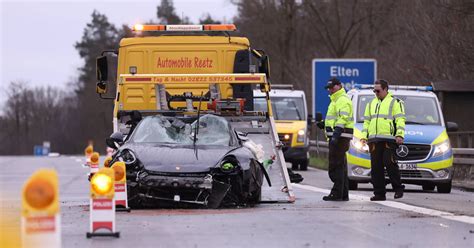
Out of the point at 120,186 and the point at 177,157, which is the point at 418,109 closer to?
the point at 177,157

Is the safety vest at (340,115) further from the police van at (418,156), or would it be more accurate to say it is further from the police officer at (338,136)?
the police van at (418,156)

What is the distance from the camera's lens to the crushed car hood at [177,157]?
13008 millimetres

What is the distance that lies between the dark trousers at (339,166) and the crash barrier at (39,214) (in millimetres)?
9739

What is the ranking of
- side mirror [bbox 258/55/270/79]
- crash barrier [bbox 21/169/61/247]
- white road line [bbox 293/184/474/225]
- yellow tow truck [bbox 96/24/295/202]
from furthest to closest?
side mirror [bbox 258/55/270/79], yellow tow truck [bbox 96/24/295/202], white road line [bbox 293/184/474/225], crash barrier [bbox 21/169/61/247]

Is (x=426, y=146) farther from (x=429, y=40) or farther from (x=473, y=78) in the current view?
(x=429, y=40)

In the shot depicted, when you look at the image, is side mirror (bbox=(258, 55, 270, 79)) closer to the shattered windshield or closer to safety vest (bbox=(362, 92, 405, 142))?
safety vest (bbox=(362, 92, 405, 142))

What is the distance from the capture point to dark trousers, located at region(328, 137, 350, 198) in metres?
15.4

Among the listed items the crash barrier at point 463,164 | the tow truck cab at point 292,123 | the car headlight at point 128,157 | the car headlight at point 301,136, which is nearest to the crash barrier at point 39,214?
the car headlight at point 128,157

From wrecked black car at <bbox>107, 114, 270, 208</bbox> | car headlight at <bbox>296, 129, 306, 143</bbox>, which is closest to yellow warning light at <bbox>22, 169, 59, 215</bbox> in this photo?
wrecked black car at <bbox>107, 114, 270, 208</bbox>

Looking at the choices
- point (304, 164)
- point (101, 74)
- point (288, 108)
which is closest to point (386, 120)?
point (101, 74)

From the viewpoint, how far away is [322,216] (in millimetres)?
12320

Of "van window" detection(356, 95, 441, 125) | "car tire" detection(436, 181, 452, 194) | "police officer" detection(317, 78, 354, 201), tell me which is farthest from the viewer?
"van window" detection(356, 95, 441, 125)

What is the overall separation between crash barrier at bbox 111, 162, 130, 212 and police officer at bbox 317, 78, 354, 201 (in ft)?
12.7

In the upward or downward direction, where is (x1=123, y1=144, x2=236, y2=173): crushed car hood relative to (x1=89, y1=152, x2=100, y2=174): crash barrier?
upward
